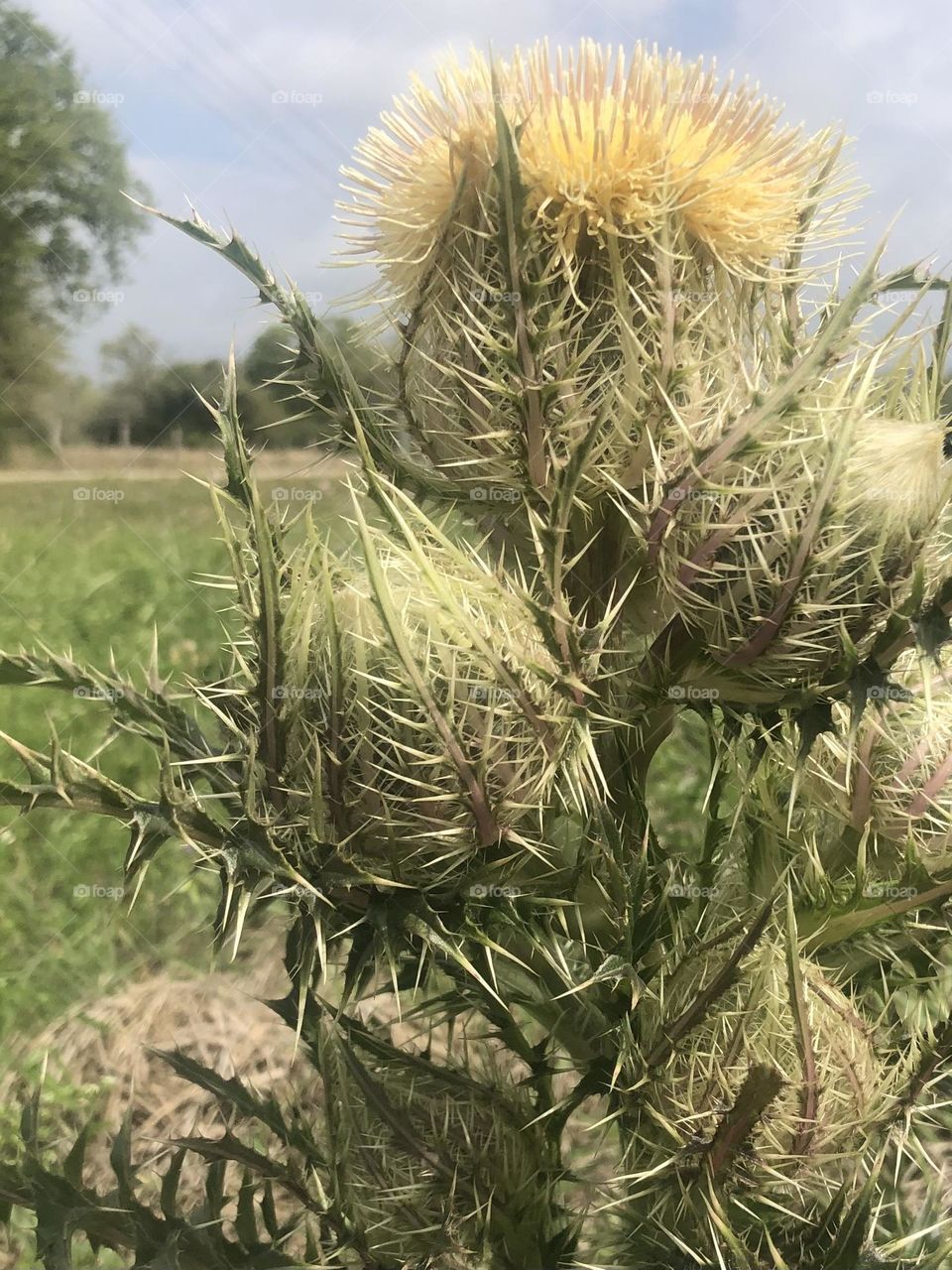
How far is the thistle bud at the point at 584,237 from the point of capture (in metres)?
0.80

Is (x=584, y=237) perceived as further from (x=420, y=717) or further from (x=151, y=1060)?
(x=151, y=1060)

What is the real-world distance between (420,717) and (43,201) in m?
3.21

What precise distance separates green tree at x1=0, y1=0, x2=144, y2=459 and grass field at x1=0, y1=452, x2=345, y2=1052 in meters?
0.42

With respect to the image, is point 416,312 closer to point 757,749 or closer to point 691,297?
point 691,297

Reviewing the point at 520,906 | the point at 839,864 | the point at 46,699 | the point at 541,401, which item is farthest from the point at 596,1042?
the point at 46,699

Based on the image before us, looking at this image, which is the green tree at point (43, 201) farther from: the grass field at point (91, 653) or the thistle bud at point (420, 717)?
the thistle bud at point (420, 717)

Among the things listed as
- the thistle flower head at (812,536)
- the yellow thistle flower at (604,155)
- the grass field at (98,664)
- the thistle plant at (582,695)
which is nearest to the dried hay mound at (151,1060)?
the grass field at (98,664)

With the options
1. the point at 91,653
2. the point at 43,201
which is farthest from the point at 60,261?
the point at 91,653

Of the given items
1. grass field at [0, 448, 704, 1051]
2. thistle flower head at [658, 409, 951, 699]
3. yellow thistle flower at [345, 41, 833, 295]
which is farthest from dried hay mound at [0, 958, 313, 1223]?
yellow thistle flower at [345, 41, 833, 295]

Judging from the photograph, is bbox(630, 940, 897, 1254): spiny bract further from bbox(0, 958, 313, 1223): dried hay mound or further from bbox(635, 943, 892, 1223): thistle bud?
bbox(0, 958, 313, 1223): dried hay mound

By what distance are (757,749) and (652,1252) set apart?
588mm

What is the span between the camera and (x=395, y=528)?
78 centimetres

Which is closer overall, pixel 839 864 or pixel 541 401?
pixel 541 401

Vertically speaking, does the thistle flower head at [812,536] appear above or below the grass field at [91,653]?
above
